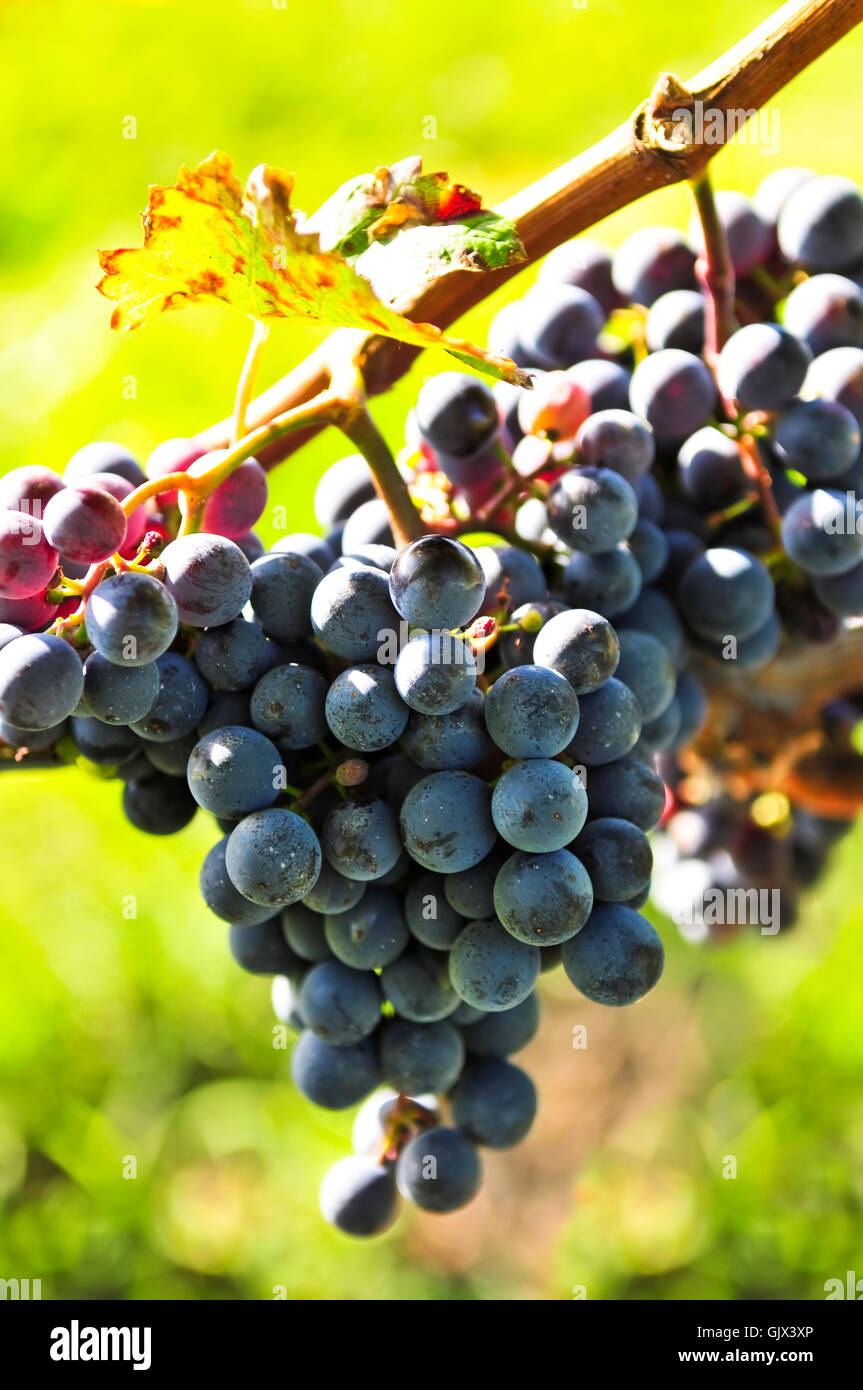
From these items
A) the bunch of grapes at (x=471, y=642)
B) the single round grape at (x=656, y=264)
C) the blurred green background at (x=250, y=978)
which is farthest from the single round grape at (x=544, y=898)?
the blurred green background at (x=250, y=978)

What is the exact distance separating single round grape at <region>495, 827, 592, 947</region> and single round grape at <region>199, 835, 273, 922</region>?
0.13 m

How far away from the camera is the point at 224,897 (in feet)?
A: 1.87

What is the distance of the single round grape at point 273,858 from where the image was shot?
515 millimetres

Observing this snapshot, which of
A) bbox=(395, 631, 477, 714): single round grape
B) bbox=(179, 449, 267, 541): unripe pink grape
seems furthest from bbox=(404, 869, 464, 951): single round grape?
bbox=(179, 449, 267, 541): unripe pink grape

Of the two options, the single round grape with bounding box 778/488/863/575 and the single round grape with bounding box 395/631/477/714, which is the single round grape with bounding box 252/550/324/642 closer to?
the single round grape with bounding box 395/631/477/714

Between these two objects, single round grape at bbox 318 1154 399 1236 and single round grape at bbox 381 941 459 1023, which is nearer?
single round grape at bbox 381 941 459 1023

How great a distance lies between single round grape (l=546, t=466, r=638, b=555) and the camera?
1.97ft

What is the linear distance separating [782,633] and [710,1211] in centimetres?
129

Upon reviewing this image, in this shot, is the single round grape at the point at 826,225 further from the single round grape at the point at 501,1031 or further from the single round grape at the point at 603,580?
the single round grape at the point at 501,1031

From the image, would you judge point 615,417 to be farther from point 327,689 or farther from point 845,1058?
point 845,1058

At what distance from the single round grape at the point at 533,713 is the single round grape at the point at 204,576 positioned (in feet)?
0.43

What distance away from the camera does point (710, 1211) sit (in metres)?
1.75

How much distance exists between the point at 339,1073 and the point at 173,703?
0.26 m

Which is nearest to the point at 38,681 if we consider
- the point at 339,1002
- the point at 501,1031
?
the point at 339,1002
